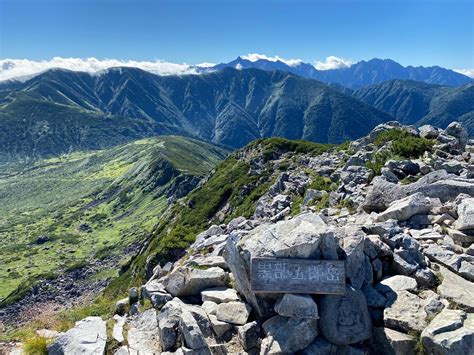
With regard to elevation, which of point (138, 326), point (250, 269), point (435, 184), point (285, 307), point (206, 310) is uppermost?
point (435, 184)

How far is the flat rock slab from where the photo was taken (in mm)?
13281

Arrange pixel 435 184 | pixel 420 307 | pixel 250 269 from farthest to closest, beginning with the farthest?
pixel 435 184
pixel 250 269
pixel 420 307

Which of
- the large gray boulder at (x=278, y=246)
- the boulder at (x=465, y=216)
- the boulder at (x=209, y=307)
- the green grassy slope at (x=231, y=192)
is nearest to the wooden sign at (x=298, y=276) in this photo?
the large gray boulder at (x=278, y=246)

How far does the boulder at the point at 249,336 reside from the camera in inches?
539

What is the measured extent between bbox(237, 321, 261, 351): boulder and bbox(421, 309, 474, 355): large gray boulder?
541 cm

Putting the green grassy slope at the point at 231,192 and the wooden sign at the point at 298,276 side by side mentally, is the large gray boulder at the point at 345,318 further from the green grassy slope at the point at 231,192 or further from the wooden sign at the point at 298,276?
the green grassy slope at the point at 231,192

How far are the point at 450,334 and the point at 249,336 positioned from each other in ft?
21.0

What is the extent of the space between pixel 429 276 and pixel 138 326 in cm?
1178

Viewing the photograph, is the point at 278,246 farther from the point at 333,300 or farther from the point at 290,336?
the point at 290,336

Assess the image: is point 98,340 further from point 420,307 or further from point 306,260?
point 420,307

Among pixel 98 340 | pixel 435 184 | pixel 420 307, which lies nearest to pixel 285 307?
pixel 420 307

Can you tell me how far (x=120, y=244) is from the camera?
186375 mm

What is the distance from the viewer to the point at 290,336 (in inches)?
520

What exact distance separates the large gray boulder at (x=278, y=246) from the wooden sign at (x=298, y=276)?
37cm
